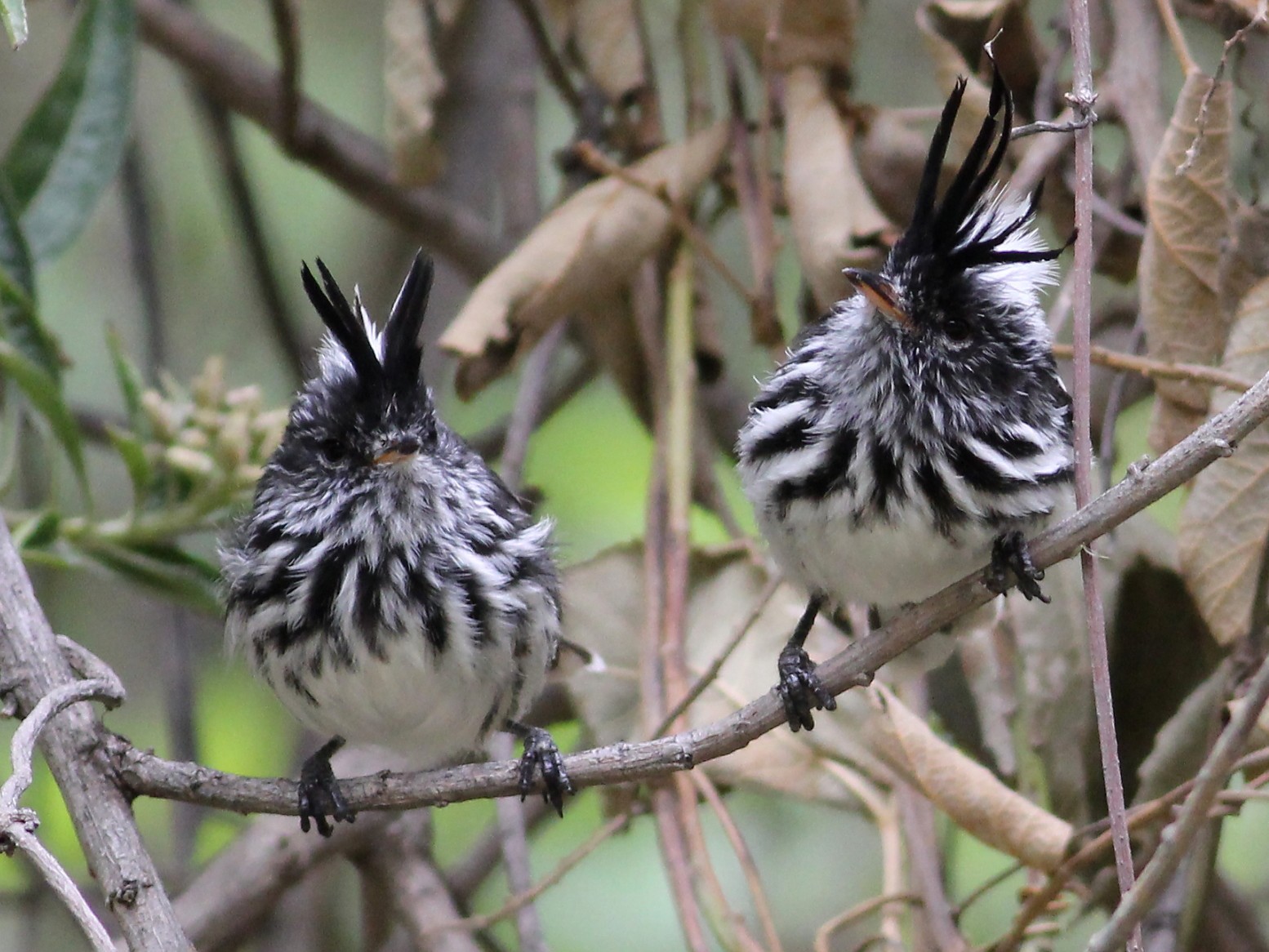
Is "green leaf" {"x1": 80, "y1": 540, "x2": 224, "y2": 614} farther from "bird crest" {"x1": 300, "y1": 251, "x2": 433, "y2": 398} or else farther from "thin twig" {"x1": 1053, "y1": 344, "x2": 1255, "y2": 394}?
"thin twig" {"x1": 1053, "y1": 344, "x2": 1255, "y2": 394}

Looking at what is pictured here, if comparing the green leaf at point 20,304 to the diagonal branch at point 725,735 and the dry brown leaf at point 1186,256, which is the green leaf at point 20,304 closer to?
the diagonal branch at point 725,735

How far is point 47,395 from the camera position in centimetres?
351

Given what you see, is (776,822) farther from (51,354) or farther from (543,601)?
(51,354)

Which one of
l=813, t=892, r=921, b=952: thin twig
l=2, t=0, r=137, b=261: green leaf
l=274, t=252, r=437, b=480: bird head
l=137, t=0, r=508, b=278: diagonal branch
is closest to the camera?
l=274, t=252, r=437, b=480: bird head

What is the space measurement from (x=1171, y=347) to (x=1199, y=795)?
1.45m

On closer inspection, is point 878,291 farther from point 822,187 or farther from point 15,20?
point 15,20

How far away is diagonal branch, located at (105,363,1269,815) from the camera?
214 cm

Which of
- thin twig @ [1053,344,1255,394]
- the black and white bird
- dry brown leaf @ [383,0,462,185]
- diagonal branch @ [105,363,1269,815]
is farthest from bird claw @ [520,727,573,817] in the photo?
dry brown leaf @ [383,0,462,185]

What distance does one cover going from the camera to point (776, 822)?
521 centimetres

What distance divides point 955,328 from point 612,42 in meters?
1.83

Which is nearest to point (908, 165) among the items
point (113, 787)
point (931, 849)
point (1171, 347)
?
point (1171, 347)

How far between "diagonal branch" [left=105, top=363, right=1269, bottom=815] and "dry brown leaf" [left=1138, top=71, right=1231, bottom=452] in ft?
2.89

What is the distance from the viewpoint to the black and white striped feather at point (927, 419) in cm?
269

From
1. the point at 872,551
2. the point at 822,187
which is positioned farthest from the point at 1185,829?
the point at 822,187
